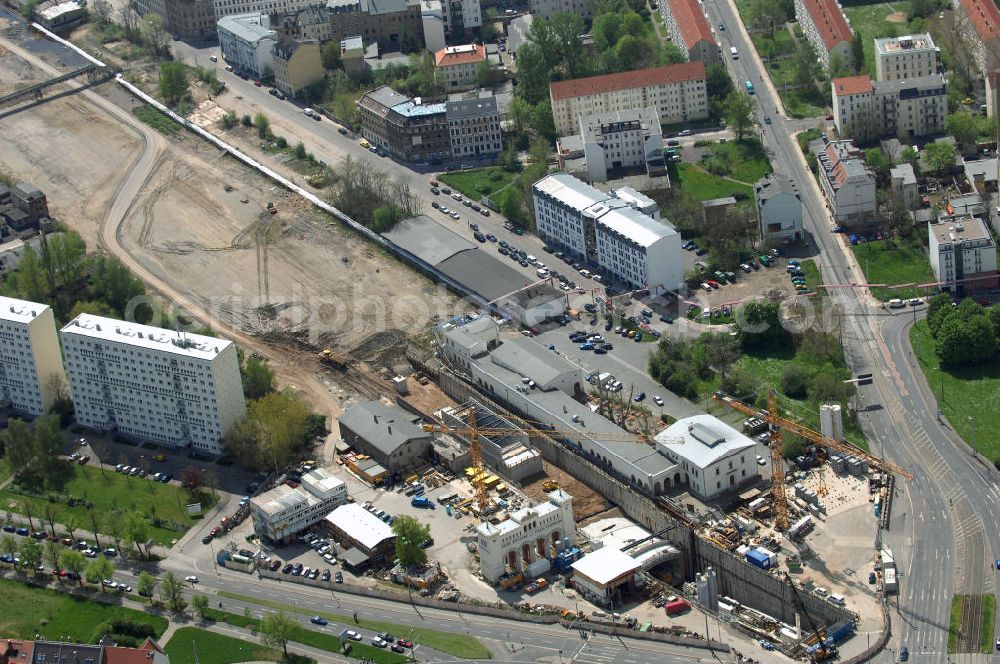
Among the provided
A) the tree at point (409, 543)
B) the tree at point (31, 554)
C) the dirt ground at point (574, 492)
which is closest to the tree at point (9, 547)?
the tree at point (31, 554)

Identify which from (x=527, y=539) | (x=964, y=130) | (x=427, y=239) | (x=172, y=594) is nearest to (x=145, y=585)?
(x=172, y=594)

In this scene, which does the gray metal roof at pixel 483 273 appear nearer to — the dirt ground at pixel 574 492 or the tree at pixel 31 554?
the dirt ground at pixel 574 492

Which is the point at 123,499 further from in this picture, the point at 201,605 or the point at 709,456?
the point at 709,456

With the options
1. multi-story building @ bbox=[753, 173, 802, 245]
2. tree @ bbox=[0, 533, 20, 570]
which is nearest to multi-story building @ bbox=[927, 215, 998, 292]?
multi-story building @ bbox=[753, 173, 802, 245]

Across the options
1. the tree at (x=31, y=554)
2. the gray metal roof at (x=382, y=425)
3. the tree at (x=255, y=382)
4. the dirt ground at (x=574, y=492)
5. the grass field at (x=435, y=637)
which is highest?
the tree at (x=255, y=382)

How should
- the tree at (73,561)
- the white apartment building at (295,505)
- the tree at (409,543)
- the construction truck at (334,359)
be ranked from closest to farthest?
the tree at (409,543) < the tree at (73,561) < the white apartment building at (295,505) < the construction truck at (334,359)

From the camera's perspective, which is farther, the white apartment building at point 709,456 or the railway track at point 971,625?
the white apartment building at point 709,456

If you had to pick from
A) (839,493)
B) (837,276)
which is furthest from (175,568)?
(837,276)

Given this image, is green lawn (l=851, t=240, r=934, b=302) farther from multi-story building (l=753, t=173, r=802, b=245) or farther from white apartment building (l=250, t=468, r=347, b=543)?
white apartment building (l=250, t=468, r=347, b=543)
